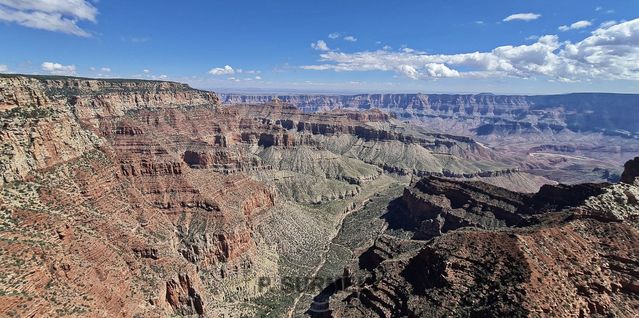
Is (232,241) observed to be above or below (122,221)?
below

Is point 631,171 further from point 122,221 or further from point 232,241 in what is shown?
point 122,221

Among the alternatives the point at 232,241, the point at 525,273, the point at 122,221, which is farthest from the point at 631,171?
the point at 122,221

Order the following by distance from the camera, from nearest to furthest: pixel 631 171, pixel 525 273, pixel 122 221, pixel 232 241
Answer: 1. pixel 525 273
2. pixel 122 221
3. pixel 631 171
4. pixel 232 241

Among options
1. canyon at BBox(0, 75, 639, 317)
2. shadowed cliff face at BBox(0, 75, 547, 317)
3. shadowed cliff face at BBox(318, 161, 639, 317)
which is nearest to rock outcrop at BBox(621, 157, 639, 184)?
canyon at BBox(0, 75, 639, 317)

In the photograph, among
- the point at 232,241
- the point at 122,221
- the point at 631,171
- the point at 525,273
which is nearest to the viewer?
the point at 525,273

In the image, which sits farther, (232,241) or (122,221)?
(232,241)

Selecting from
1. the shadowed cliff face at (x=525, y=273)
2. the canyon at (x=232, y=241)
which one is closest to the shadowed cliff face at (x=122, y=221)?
the canyon at (x=232, y=241)

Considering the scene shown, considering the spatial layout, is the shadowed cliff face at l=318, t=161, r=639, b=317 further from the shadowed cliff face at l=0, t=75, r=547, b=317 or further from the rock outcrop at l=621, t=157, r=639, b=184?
the shadowed cliff face at l=0, t=75, r=547, b=317

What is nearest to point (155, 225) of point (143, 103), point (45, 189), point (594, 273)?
point (45, 189)

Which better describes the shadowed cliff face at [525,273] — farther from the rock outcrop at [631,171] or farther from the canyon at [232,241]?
the rock outcrop at [631,171]

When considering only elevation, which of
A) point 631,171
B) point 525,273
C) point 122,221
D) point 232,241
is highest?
point 631,171

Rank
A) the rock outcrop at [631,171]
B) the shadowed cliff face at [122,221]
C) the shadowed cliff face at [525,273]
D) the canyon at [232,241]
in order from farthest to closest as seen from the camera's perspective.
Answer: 1. the rock outcrop at [631,171]
2. the shadowed cliff face at [122,221]
3. the canyon at [232,241]
4. the shadowed cliff face at [525,273]
